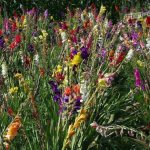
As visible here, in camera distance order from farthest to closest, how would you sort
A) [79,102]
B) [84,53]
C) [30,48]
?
[30,48], [84,53], [79,102]

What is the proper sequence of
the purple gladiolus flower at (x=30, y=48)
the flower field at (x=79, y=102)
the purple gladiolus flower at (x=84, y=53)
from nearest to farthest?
the flower field at (x=79, y=102) → the purple gladiolus flower at (x=84, y=53) → the purple gladiolus flower at (x=30, y=48)

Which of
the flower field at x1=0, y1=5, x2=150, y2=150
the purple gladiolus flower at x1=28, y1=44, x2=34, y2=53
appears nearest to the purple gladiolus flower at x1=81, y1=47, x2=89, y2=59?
the flower field at x1=0, y1=5, x2=150, y2=150

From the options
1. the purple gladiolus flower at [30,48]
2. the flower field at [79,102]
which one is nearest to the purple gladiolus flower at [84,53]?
the flower field at [79,102]

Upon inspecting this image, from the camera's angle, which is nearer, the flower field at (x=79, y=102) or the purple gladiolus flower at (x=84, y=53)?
the flower field at (x=79, y=102)

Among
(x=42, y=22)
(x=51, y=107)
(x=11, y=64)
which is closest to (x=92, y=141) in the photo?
(x=51, y=107)

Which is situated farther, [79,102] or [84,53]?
[84,53]

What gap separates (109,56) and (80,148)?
1.20m

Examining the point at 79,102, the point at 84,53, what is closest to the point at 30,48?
the point at 84,53

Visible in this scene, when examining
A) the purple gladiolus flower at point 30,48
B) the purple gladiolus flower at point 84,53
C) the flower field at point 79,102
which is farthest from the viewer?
the purple gladiolus flower at point 30,48

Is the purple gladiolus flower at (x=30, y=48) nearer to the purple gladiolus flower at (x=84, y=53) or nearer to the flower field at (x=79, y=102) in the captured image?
the flower field at (x=79, y=102)

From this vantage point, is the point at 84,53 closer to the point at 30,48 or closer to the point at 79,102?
the point at 79,102

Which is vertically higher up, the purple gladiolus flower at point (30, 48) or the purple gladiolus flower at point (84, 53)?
the purple gladiolus flower at point (84, 53)

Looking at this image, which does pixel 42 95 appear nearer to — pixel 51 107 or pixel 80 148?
pixel 51 107

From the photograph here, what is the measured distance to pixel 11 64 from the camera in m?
3.79
